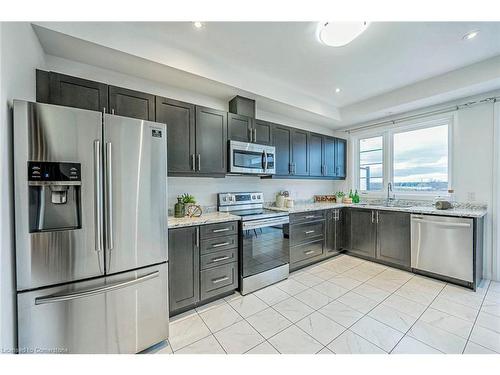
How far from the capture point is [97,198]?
1.34 m

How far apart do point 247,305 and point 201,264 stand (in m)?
0.68

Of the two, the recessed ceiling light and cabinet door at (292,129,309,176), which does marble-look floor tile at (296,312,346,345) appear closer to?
cabinet door at (292,129,309,176)

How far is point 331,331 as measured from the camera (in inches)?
69.1

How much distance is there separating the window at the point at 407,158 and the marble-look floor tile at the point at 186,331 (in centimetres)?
374

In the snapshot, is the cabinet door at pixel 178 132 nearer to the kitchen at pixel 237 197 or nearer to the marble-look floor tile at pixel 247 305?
the kitchen at pixel 237 197

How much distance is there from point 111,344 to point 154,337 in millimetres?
288

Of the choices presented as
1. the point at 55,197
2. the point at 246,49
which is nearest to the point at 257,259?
the point at 55,197

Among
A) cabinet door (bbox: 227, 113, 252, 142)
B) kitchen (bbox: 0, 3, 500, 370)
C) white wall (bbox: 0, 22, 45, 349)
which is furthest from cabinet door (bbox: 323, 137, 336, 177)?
white wall (bbox: 0, 22, 45, 349)

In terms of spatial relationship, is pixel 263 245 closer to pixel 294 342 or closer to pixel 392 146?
pixel 294 342

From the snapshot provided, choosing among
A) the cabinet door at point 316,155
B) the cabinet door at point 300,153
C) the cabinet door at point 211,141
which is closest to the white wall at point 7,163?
the cabinet door at point 211,141

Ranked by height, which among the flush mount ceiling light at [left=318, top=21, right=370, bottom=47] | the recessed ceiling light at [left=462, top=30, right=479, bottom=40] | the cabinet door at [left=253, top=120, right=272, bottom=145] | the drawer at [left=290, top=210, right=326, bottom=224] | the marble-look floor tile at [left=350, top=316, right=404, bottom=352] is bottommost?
the marble-look floor tile at [left=350, top=316, right=404, bottom=352]

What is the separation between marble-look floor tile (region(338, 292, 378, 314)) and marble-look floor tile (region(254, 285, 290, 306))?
634mm

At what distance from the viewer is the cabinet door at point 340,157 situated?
13.4 feet

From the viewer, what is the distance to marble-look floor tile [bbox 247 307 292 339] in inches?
69.5
